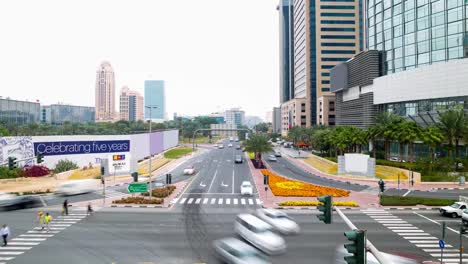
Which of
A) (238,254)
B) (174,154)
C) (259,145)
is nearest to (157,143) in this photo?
(174,154)

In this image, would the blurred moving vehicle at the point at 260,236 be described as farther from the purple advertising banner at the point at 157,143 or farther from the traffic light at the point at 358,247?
the purple advertising banner at the point at 157,143

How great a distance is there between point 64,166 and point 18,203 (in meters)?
24.1

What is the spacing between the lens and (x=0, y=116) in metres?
156

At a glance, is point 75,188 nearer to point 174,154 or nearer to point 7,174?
point 7,174

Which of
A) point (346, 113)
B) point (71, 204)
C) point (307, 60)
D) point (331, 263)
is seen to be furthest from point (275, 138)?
point (331, 263)

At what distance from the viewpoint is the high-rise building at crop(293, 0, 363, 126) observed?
144125mm

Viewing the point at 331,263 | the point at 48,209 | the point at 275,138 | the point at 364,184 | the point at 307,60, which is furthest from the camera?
the point at 275,138

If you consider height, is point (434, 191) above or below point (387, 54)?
below

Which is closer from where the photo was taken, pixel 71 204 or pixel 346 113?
pixel 71 204

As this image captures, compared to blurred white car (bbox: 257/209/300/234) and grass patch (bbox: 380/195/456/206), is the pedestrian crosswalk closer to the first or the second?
blurred white car (bbox: 257/209/300/234)

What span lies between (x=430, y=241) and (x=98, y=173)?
47.4 m

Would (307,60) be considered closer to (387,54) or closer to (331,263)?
(387,54)

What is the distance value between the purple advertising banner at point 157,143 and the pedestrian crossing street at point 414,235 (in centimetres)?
6471

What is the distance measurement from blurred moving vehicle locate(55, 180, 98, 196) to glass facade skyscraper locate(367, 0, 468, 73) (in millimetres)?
63029
